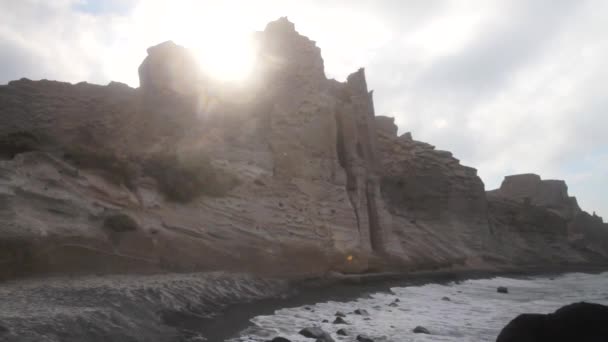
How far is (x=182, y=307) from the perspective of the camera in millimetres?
9727

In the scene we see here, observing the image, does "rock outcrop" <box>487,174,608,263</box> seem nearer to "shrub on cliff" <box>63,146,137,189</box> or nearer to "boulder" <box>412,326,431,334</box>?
"boulder" <box>412,326,431,334</box>

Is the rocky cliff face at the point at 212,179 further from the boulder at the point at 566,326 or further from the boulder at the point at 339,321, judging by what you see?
the boulder at the point at 566,326

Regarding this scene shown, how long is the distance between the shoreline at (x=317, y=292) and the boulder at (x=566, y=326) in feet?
15.2

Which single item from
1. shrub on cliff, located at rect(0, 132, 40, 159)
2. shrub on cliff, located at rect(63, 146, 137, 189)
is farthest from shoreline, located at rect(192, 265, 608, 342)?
shrub on cliff, located at rect(0, 132, 40, 159)

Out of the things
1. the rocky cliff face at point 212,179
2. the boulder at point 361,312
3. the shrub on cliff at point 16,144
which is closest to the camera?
the boulder at point 361,312

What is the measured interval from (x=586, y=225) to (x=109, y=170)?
58916 millimetres

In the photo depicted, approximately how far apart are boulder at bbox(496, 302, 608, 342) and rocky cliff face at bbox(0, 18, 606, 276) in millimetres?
8569

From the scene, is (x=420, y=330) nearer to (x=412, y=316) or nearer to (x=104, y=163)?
(x=412, y=316)

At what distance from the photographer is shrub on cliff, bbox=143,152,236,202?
1570 cm

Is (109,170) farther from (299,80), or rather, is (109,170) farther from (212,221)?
(299,80)

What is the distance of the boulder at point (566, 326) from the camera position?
183 inches

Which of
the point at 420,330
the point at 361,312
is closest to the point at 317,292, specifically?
the point at 361,312

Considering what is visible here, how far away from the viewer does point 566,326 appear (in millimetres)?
4777

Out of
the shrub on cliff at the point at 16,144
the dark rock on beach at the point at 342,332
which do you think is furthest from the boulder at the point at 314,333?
the shrub on cliff at the point at 16,144
